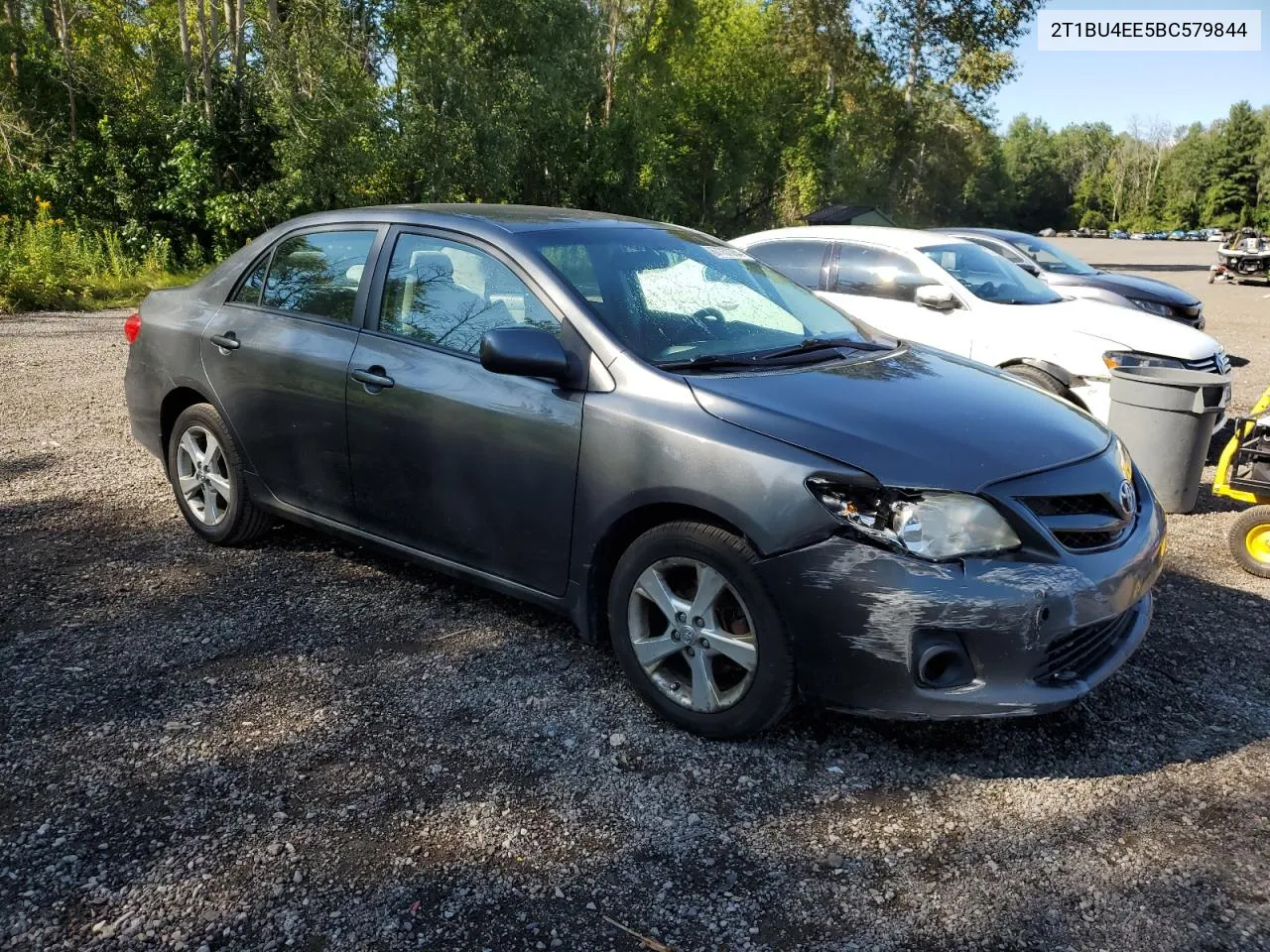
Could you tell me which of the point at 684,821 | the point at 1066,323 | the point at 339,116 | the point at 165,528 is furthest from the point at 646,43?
the point at 684,821

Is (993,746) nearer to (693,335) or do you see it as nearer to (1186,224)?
(693,335)

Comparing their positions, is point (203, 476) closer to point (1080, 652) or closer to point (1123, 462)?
point (1080, 652)

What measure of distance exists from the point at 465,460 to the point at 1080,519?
2.15 meters

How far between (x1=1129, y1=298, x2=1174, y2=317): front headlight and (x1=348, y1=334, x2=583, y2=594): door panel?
10.6m

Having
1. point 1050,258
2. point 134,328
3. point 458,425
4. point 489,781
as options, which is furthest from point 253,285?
point 1050,258

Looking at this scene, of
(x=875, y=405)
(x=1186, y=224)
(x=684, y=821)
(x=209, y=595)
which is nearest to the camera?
(x=684, y=821)

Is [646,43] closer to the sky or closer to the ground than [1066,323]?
closer to the sky

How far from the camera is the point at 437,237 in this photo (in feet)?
13.8

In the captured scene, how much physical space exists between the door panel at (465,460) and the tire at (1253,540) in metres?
3.83

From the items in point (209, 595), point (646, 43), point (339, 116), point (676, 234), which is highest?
point (646, 43)

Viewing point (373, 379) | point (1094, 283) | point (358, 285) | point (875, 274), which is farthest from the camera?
point (1094, 283)

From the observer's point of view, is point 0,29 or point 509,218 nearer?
point 509,218

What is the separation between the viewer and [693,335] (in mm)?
3881

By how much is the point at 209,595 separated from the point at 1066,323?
6.11 metres
